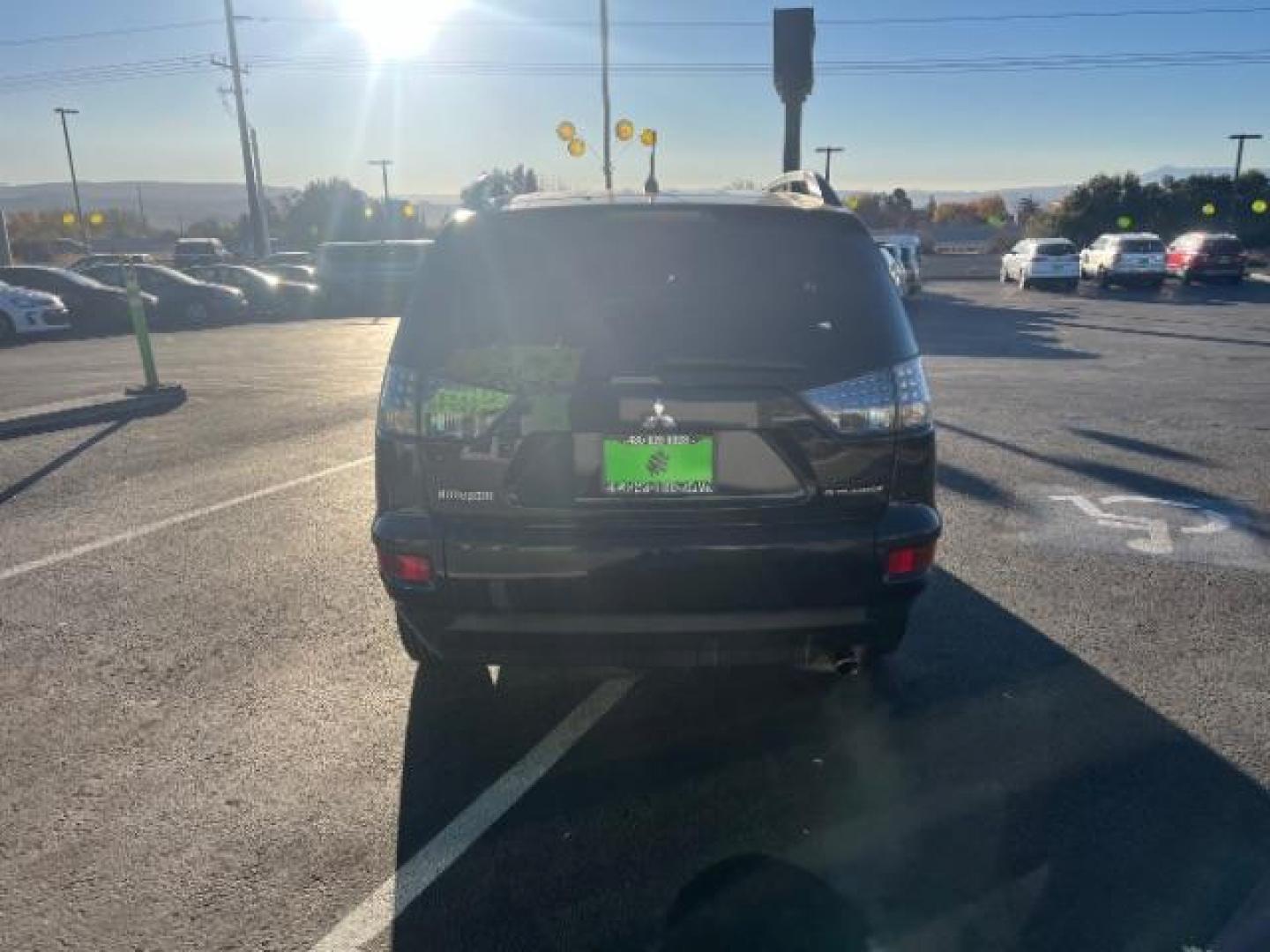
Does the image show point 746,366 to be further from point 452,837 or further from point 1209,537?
point 1209,537

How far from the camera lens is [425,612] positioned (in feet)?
9.48

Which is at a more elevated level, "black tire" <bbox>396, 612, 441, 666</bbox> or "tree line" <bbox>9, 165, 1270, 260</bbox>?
"tree line" <bbox>9, 165, 1270, 260</bbox>

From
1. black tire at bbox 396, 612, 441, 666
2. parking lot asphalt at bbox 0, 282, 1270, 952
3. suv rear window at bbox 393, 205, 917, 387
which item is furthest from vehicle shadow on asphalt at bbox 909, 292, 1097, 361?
black tire at bbox 396, 612, 441, 666

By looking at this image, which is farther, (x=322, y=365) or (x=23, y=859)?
(x=322, y=365)

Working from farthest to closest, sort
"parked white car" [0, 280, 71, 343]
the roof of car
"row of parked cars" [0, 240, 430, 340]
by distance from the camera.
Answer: "row of parked cars" [0, 240, 430, 340]
"parked white car" [0, 280, 71, 343]
the roof of car

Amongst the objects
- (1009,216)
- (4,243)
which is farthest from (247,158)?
(1009,216)

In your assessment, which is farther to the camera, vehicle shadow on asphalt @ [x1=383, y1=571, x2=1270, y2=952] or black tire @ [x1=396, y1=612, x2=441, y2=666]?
black tire @ [x1=396, y1=612, x2=441, y2=666]

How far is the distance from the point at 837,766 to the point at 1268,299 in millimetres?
27735

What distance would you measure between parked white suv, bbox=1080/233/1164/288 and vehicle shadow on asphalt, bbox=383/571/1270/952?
97.5ft

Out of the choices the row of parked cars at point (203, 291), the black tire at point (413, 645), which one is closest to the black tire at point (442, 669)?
the black tire at point (413, 645)

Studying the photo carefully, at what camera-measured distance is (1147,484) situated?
6.55m

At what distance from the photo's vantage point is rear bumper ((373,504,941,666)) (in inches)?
108

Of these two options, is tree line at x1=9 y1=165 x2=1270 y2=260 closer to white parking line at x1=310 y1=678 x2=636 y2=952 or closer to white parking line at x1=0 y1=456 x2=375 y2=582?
white parking line at x1=0 y1=456 x2=375 y2=582

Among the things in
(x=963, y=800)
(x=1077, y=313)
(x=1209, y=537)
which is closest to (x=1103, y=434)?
(x=1209, y=537)
